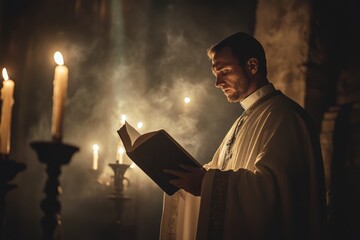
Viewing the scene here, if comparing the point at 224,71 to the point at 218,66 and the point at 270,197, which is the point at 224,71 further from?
the point at 270,197

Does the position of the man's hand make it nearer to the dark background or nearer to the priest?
the priest

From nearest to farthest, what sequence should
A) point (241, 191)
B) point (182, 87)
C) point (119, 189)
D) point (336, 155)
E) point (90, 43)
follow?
point (241, 191) < point (119, 189) < point (336, 155) < point (90, 43) < point (182, 87)

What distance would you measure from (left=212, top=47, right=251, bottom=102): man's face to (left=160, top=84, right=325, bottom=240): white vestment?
1.33 feet

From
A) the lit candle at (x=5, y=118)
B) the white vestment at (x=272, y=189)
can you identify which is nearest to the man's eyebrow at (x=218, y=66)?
the white vestment at (x=272, y=189)

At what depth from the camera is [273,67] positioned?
495 centimetres

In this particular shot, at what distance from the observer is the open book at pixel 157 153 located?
2.41 m

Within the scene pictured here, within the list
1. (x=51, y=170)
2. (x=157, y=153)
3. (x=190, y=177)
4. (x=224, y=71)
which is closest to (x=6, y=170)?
(x=51, y=170)

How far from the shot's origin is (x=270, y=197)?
237 centimetres

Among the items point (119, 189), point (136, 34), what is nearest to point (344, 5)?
point (136, 34)

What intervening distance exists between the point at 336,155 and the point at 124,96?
96.4 inches

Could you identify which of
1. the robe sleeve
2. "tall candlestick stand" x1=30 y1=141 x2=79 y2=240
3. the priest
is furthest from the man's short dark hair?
"tall candlestick stand" x1=30 y1=141 x2=79 y2=240

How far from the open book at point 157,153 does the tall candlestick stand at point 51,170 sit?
94 centimetres

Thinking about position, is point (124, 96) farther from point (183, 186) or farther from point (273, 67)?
point (183, 186)

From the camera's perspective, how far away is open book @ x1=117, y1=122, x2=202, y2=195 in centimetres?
241
